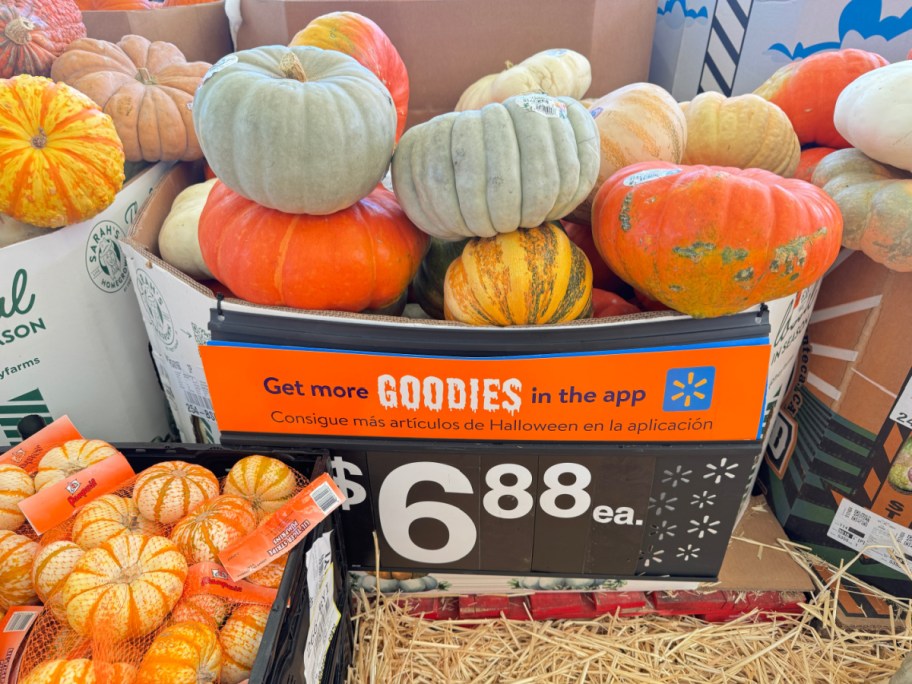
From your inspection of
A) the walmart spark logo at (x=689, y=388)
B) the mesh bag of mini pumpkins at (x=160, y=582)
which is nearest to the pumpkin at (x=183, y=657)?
the mesh bag of mini pumpkins at (x=160, y=582)

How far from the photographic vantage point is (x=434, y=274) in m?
1.14

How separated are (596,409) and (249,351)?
0.53 metres

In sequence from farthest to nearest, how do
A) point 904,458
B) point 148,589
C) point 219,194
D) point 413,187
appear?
point 904,458 → point 219,194 → point 413,187 → point 148,589

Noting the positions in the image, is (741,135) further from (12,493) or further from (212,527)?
(12,493)

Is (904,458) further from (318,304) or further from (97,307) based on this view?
(97,307)

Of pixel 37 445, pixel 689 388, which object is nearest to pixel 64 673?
pixel 37 445

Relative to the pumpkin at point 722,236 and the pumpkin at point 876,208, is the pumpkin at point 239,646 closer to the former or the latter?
the pumpkin at point 722,236

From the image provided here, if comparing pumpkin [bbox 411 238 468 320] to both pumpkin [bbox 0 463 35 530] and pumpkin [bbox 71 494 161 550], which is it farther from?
pumpkin [bbox 0 463 35 530]

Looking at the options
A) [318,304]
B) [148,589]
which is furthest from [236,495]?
[318,304]

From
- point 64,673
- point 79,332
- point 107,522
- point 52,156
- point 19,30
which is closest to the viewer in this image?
point 64,673

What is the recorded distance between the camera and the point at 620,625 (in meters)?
1.22

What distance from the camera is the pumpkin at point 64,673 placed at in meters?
0.69

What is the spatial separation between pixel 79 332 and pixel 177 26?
1.00 metres

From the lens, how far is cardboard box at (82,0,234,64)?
5.53 ft
